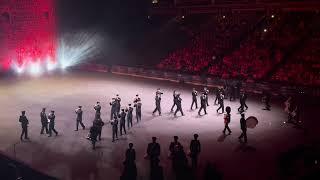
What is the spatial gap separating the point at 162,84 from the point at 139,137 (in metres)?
14.4

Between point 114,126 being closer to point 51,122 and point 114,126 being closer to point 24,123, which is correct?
point 51,122

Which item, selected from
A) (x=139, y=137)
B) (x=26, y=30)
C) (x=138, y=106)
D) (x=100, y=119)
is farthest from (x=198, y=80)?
(x=26, y=30)

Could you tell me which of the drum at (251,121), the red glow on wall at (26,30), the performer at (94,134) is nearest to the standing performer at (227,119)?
the drum at (251,121)

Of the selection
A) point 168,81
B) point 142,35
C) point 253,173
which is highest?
point 142,35

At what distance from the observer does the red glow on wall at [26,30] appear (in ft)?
132

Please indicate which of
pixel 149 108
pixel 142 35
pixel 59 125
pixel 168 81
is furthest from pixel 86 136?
pixel 142 35

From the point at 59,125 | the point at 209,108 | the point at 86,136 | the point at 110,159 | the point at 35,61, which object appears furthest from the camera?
the point at 35,61

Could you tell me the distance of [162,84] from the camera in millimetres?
34750

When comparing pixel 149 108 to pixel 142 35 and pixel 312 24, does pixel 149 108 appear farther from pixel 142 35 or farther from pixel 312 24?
pixel 142 35

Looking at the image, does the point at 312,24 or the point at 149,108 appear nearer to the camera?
the point at 149,108

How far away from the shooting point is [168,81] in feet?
119

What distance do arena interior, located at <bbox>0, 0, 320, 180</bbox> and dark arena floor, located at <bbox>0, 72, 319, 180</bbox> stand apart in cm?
7

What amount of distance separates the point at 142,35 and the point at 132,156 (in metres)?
33.7

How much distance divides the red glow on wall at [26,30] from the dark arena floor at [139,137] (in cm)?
1005
